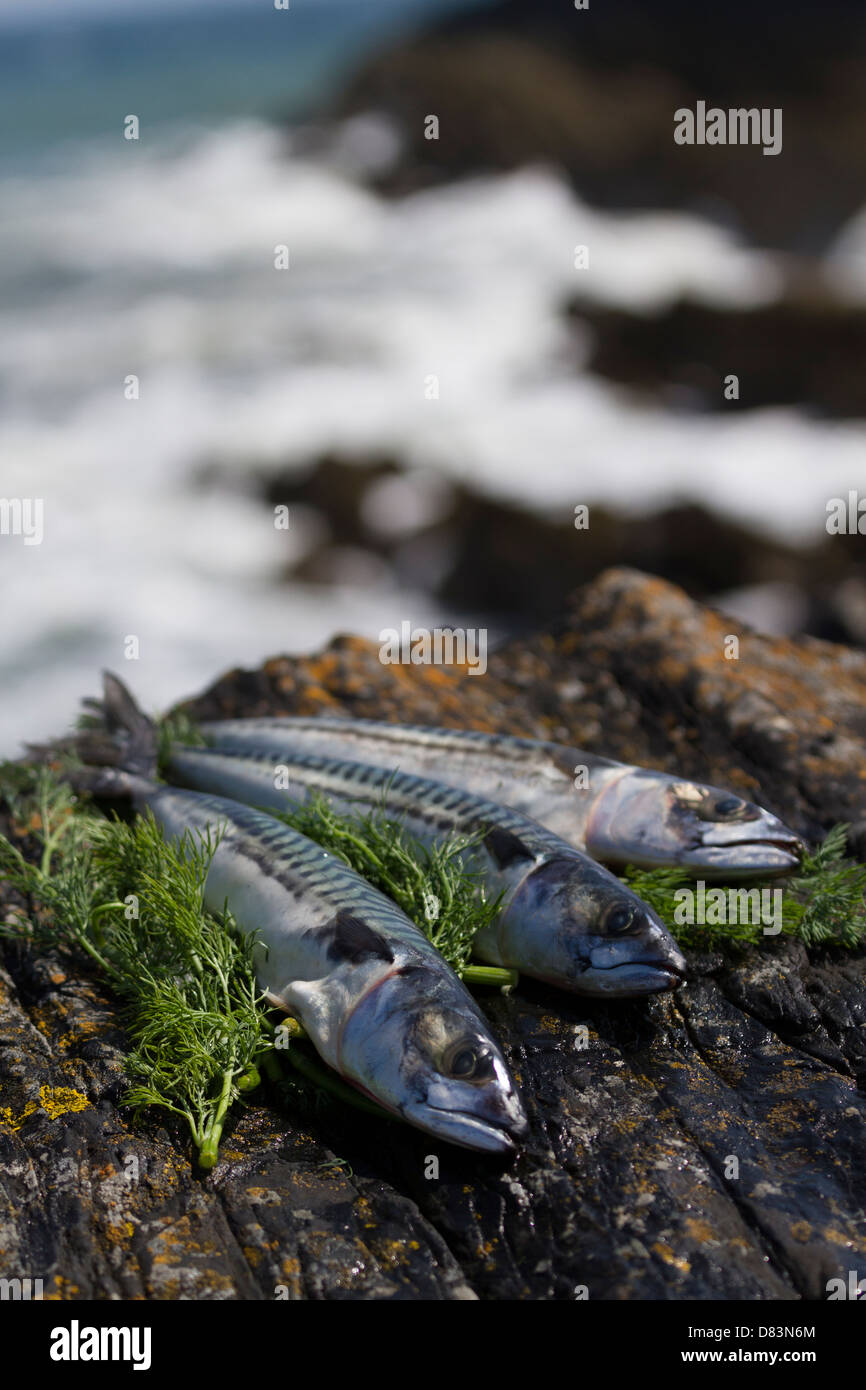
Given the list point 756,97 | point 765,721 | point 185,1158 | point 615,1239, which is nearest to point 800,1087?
point 615,1239

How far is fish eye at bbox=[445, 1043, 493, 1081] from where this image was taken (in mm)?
3762

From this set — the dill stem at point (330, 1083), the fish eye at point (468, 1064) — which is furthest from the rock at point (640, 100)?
the fish eye at point (468, 1064)

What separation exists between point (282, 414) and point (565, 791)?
15107 millimetres

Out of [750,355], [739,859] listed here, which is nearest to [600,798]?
[739,859]

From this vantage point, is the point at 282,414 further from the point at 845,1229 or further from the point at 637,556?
the point at 845,1229

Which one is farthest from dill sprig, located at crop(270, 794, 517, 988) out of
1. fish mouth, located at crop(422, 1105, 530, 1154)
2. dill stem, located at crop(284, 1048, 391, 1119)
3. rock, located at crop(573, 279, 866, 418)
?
rock, located at crop(573, 279, 866, 418)

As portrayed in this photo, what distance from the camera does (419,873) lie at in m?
4.81

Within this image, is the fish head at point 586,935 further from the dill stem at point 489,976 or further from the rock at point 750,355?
the rock at point 750,355

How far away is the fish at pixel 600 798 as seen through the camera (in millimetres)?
5074

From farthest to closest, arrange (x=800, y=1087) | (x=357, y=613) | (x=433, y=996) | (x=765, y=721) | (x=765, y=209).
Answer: (x=765, y=209), (x=357, y=613), (x=765, y=721), (x=800, y=1087), (x=433, y=996)

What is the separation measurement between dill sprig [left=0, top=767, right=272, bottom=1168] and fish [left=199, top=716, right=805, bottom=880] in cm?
122

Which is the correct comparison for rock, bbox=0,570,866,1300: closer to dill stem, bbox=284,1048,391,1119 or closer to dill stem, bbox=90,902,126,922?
dill stem, bbox=284,1048,391,1119

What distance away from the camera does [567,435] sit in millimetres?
18844

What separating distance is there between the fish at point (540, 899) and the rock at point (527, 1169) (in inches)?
8.5
